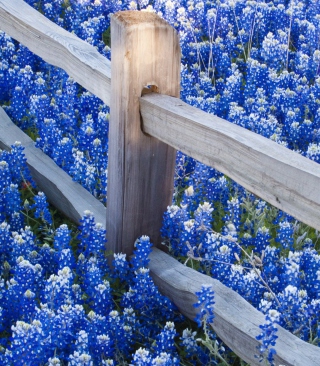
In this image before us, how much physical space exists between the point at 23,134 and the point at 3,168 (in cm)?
72

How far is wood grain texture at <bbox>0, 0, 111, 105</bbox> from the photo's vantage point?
3.44 m

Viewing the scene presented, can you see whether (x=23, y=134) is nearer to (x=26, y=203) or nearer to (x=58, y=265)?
(x=26, y=203)

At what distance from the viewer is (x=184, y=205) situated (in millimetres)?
3652

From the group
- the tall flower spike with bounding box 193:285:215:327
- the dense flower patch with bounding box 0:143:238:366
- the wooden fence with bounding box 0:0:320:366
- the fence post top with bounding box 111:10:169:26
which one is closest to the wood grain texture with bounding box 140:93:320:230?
the wooden fence with bounding box 0:0:320:366

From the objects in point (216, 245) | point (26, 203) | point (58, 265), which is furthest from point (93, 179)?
point (216, 245)

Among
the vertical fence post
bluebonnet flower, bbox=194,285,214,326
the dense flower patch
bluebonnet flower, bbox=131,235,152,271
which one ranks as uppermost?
the vertical fence post

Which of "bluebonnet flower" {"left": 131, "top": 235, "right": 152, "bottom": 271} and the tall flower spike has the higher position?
the tall flower spike

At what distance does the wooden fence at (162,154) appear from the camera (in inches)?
101

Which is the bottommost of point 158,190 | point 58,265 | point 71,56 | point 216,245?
point 58,265

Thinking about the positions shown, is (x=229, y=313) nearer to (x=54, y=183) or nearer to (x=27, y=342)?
(x=27, y=342)

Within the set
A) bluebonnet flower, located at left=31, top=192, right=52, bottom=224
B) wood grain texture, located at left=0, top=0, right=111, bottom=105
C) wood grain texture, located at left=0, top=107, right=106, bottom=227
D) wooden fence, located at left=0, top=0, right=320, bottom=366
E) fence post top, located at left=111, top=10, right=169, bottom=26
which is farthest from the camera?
wood grain texture, located at left=0, top=107, right=106, bottom=227

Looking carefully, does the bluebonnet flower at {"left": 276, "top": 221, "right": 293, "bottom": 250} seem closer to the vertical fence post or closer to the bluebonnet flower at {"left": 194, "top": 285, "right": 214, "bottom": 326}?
the vertical fence post

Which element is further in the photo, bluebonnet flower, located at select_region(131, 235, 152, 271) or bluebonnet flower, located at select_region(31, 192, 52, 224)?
bluebonnet flower, located at select_region(31, 192, 52, 224)

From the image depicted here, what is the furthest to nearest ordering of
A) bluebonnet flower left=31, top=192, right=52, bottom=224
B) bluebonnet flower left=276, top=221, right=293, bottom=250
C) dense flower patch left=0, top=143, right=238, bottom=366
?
bluebonnet flower left=31, top=192, right=52, bottom=224
bluebonnet flower left=276, top=221, right=293, bottom=250
dense flower patch left=0, top=143, right=238, bottom=366
